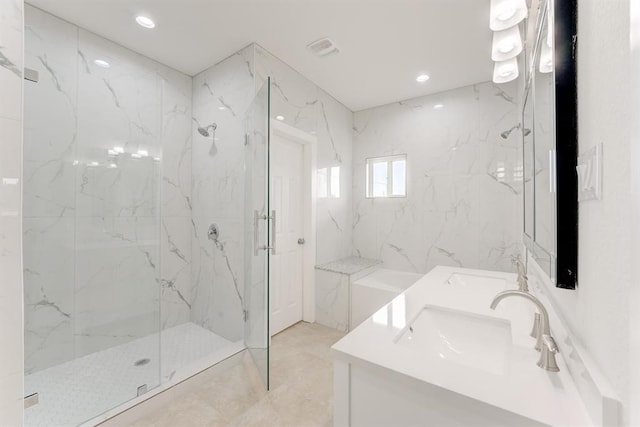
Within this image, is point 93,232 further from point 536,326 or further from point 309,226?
point 536,326

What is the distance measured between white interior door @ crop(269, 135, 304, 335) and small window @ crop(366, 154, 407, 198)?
3.49 feet

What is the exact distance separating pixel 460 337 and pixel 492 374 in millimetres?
449

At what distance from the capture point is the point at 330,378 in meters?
2.01

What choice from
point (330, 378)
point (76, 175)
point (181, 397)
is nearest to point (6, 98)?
point (76, 175)

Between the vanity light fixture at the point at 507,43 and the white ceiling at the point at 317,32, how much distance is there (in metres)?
0.51

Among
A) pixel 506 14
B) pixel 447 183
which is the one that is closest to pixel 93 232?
pixel 506 14

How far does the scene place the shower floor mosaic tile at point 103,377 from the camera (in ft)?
4.93

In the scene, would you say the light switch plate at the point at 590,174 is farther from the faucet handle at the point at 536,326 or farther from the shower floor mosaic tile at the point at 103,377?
the shower floor mosaic tile at the point at 103,377

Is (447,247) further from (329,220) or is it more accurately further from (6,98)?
(6,98)

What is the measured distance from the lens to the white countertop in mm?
631

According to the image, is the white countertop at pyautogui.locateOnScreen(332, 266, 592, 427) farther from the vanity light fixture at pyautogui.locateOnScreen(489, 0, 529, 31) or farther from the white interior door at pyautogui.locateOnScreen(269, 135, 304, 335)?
the white interior door at pyautogui.locateOnScreen(269, 135, 304, 335)

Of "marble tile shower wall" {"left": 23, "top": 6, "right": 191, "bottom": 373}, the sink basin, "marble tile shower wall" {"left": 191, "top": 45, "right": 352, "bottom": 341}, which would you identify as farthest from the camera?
"marble tile shower wall" {"left": 191, "top": 45, "right": 352, "bottom": 341}

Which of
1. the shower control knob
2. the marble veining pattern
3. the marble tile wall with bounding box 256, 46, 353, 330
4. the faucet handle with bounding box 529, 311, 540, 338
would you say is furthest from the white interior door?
the faucet handle with bounding box 529, 311, 540, 338

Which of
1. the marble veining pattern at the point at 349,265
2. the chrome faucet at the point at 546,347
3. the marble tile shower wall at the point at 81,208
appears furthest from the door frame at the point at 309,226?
the chrome faucet at the point at 546,347
